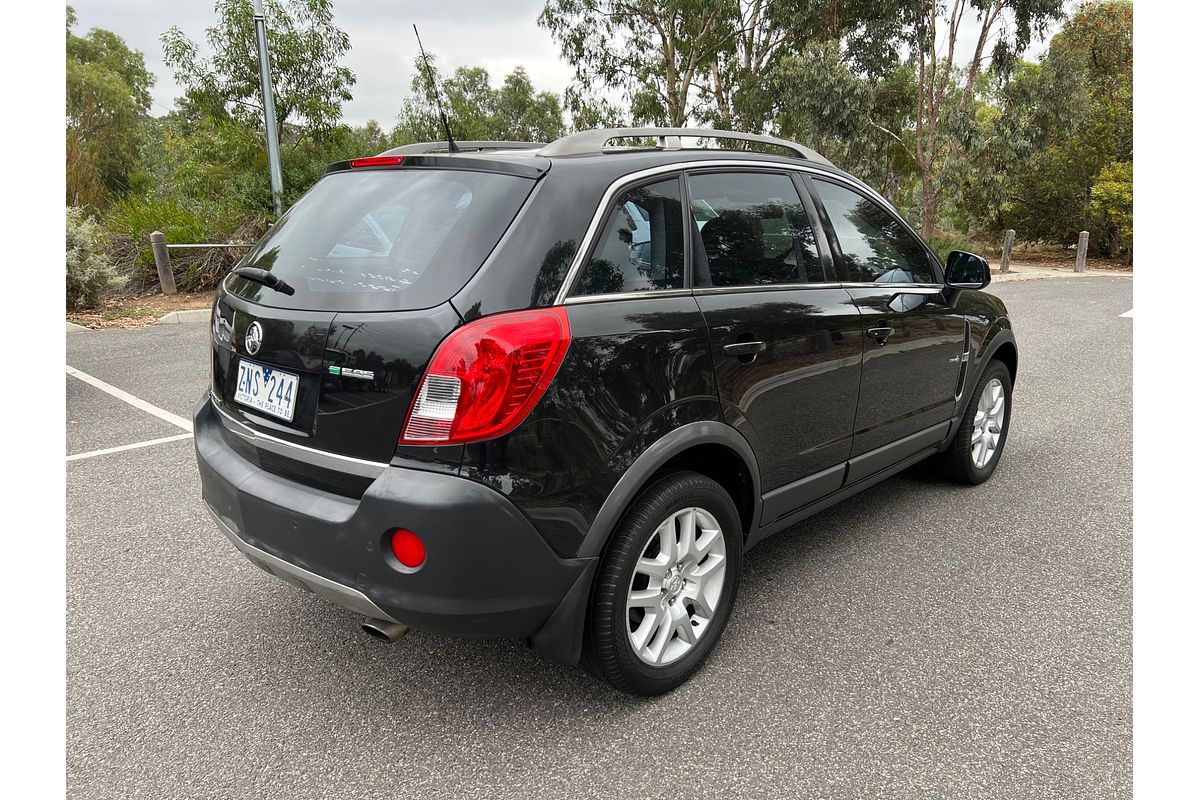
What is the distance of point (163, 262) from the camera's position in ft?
40.5

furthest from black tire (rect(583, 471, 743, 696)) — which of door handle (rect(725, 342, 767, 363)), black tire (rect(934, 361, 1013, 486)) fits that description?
black tire (rect(934, 361, 1013, 486))

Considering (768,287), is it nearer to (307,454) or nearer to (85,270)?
(307,454)

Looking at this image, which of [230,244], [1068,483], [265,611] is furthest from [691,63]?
[265,611]

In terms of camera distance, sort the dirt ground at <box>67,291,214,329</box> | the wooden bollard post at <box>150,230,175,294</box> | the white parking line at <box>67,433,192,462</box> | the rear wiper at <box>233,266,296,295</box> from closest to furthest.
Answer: the rear wiper at <box>233,266,296,295</box> → the white parking line at <box>67,433,192,462</box> → the dirt ground at <box>67,291,214,329</box> → the wooden bollard post at <box>150,230,175,294</box>

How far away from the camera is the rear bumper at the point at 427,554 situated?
2.02 metres

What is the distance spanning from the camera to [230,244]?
→ 13047 mm

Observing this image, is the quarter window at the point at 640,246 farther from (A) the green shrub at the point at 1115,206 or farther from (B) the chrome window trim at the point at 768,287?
(A) the green shrub at the point at 1115,206

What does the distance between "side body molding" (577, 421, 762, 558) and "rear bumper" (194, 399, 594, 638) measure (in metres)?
0.07

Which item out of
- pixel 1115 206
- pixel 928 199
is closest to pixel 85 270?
pixel 928 199

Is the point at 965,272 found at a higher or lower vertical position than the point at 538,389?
higher

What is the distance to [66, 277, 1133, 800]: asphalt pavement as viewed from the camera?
2.22 m

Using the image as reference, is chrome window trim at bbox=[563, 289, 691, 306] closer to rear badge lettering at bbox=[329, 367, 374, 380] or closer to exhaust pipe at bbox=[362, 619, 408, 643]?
rear badge lettering at bbox=[329, 367, 374, 380]

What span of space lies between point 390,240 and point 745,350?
3.95 ft

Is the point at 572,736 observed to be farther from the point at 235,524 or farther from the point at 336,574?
the point at 235,524
